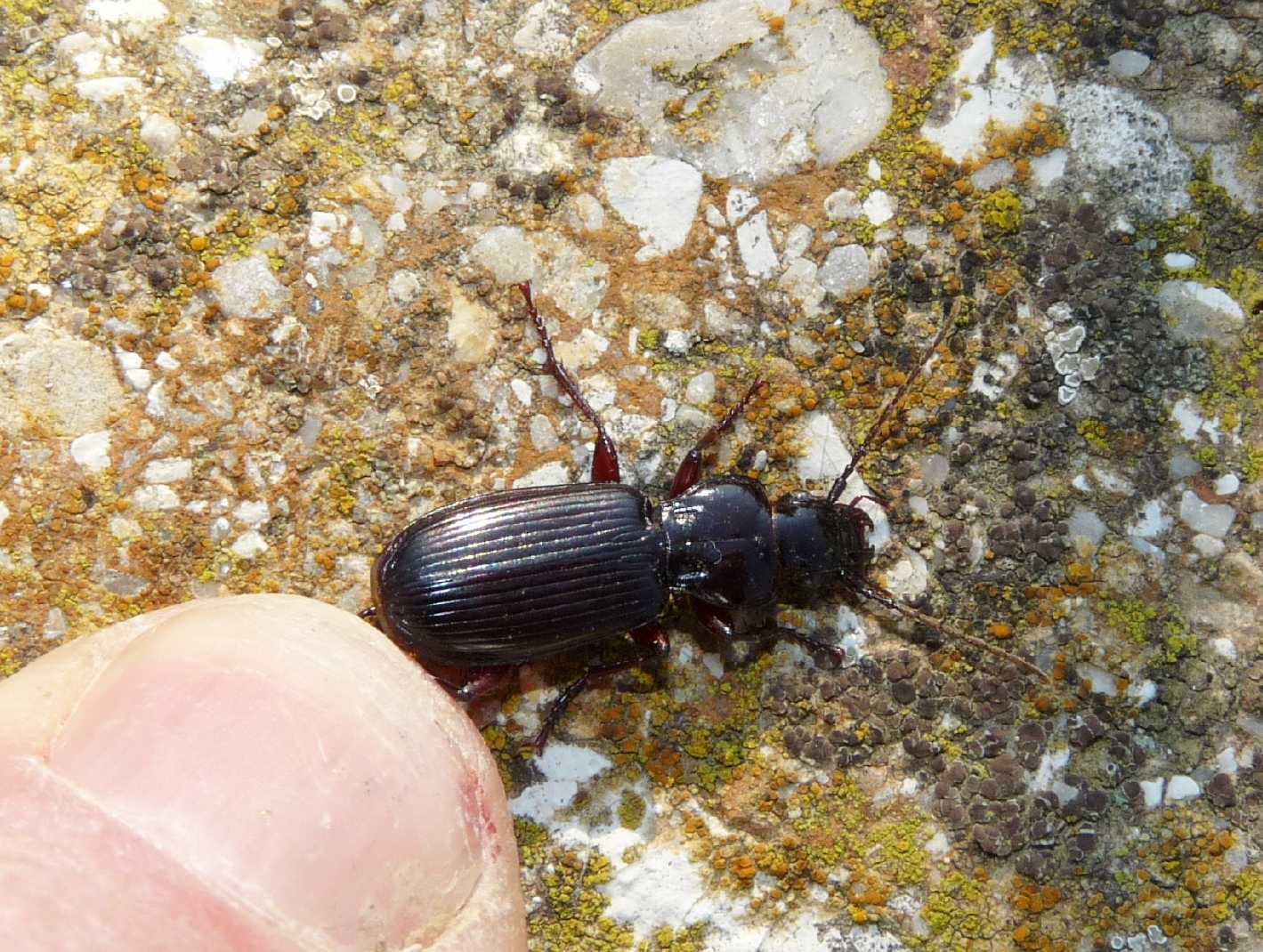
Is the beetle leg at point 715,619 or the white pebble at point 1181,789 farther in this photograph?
the beetle leg at point 715,619

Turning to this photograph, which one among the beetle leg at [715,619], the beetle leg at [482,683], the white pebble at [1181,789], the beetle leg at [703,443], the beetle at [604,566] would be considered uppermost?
the beetle leg at [703,443]

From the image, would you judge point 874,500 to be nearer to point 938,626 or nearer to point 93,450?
point 938,626

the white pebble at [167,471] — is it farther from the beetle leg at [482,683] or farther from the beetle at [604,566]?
the beetle leg at [482,683]

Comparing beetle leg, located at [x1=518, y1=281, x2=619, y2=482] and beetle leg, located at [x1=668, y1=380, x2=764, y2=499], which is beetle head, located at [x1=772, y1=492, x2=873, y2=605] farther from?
beetle leg, located at [x1=518, y1=281, x2=619, y2=482]

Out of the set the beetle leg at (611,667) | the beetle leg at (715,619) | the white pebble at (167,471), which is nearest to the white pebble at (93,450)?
the white pebble at (167,471)

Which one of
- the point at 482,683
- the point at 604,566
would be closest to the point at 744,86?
the point at 604,566

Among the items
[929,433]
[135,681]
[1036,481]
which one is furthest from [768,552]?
[135,681]

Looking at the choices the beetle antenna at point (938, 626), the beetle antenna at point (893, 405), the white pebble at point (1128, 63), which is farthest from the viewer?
the white pebble at point (1128, 63)
